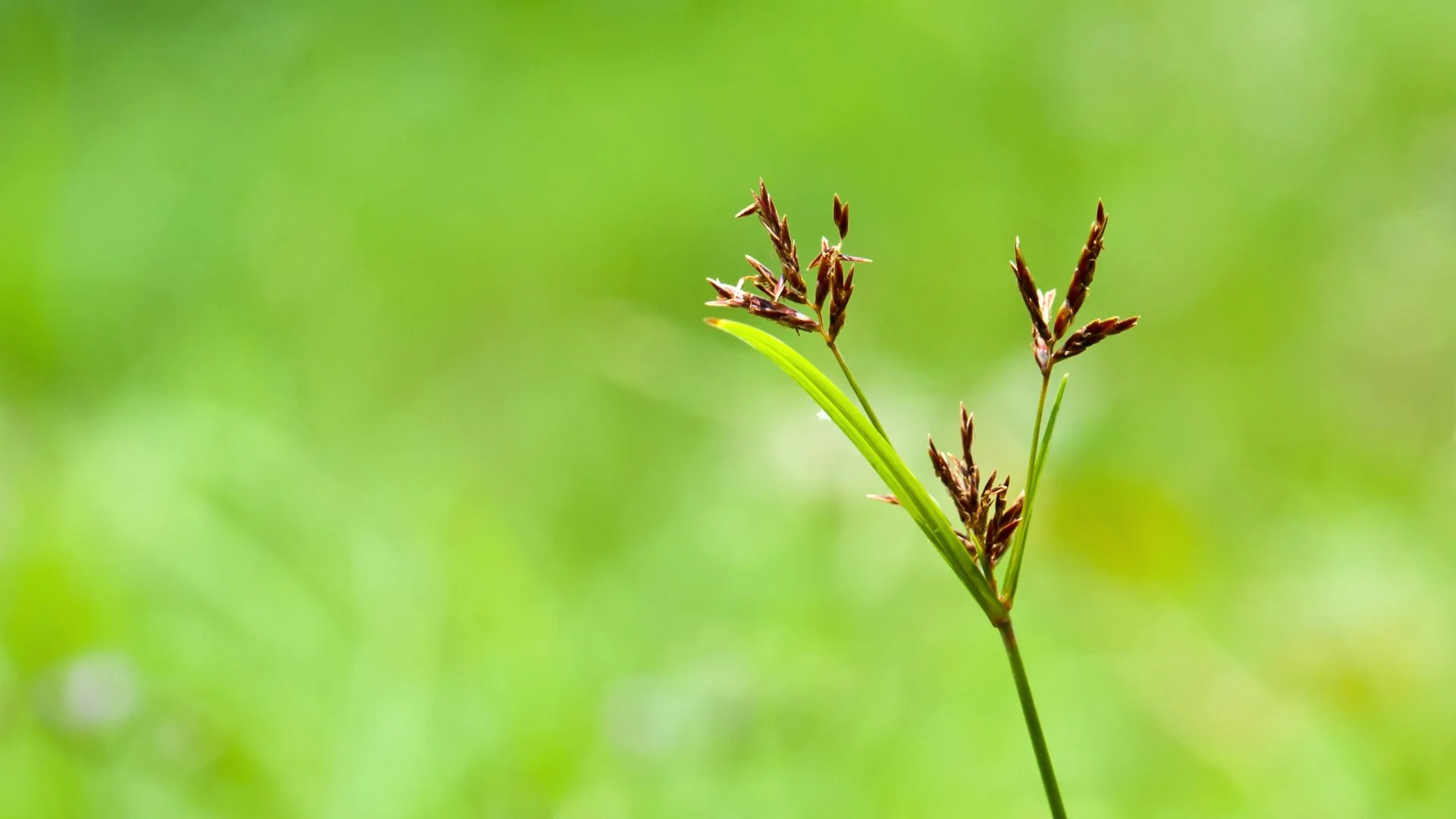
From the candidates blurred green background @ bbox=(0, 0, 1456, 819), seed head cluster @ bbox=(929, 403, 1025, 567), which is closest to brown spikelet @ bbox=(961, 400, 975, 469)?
seed head cluster @ bbox=(929, 403, 1025, 567)

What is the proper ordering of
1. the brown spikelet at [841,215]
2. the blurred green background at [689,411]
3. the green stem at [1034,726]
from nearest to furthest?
the green stem at [1034,726]
the brown spikelet at [841,215]
the blurred green background at [689,411]

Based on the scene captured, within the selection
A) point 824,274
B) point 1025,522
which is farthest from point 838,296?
point 1025,522

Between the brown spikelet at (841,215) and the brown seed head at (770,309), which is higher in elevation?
the brown spikelet at (841,215)

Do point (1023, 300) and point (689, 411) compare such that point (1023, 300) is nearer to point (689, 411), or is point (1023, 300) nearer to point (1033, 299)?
point (1033, 299)

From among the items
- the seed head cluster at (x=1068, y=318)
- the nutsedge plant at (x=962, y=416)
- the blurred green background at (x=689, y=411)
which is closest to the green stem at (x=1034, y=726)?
the nutsedge plant at (x=962, y=416)

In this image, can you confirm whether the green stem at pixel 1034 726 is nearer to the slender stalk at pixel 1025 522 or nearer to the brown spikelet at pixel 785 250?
the slender stalk at pixel 1025 522

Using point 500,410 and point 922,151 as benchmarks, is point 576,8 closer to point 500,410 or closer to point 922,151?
point 922,151
